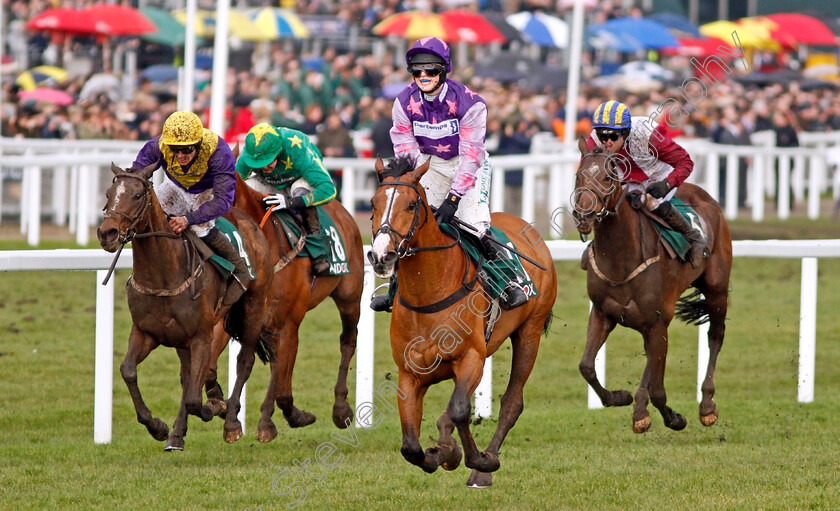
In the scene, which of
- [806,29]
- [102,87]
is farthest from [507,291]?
[806,29]

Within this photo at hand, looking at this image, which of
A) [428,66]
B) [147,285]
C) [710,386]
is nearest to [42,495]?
[147,285]

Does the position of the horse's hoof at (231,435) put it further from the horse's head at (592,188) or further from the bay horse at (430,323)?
the horse's head at (592,188)

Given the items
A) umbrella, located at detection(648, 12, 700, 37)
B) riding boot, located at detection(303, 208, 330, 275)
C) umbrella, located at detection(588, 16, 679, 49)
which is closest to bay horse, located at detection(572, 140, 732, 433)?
riding boot, located at detection(303, 208, 330, 275)

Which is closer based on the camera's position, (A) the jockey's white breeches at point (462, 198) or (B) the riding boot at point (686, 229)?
(A) the jockey's white breeches at point (462, 198)

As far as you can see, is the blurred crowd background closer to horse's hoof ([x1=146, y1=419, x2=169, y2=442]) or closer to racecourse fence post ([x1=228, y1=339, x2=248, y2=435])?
racecourse fence post ([x1=228, y1=339, x2=248, y2=435])

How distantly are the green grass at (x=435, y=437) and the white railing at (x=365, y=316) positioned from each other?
0.18 metres

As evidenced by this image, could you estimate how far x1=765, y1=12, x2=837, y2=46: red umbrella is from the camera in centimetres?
2759

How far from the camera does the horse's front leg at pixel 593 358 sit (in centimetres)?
731

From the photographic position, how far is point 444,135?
6227mm

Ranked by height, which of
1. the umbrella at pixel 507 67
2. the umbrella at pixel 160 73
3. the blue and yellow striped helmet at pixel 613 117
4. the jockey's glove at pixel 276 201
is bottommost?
the jockey's glove at pixel 276 201

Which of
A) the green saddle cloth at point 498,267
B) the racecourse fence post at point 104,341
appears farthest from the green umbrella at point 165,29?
the green saddle cloth at point 498,267

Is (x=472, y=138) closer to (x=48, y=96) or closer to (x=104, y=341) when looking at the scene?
(x=104, y=341)

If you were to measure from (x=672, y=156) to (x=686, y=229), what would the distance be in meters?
0.46

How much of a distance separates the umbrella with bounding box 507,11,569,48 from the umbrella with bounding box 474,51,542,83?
0.54 meters
